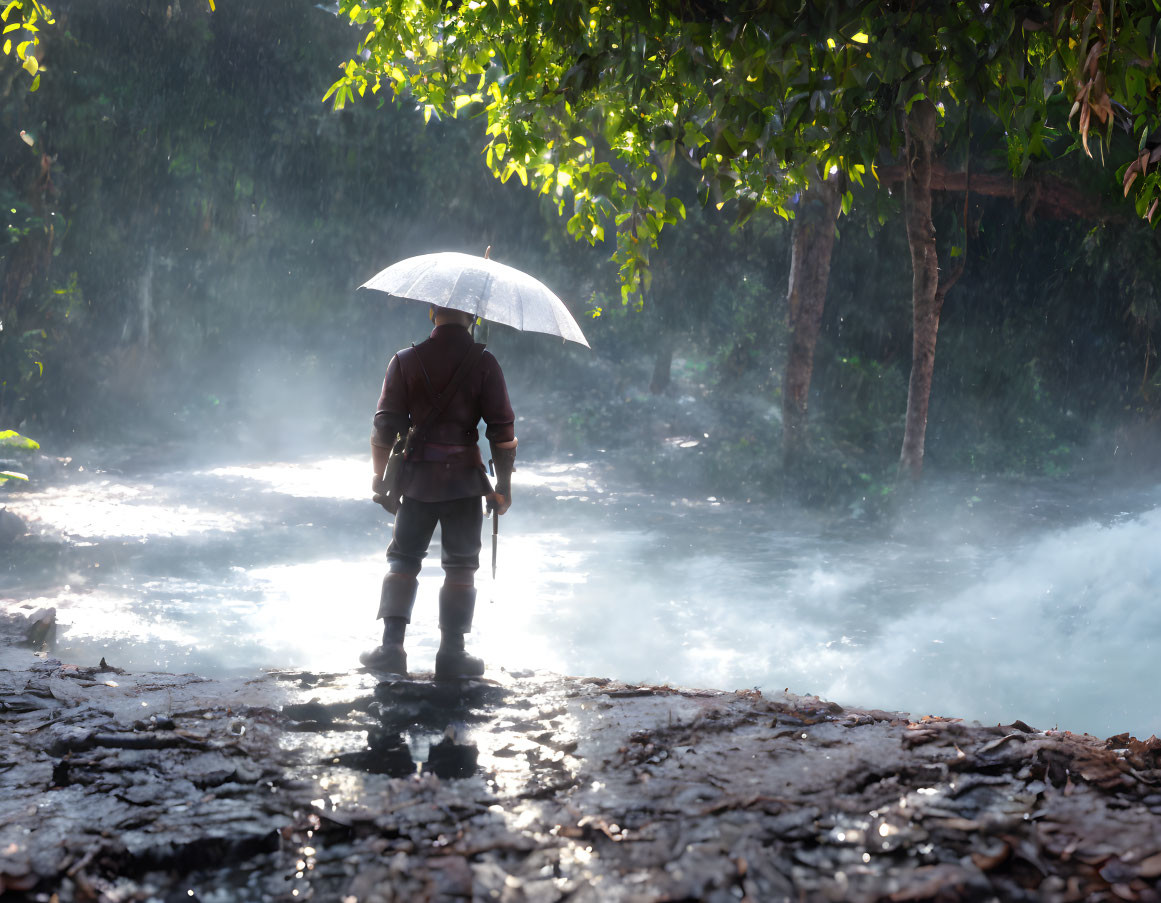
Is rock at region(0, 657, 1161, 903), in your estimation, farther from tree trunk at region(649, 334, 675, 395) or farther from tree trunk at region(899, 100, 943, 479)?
tree trunk at region(649, 334, 675, 395)

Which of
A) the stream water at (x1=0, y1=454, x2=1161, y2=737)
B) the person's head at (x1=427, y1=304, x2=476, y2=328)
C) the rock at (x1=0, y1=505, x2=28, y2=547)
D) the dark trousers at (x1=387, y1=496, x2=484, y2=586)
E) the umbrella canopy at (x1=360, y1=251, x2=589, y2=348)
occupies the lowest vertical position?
the stream water at (x1=0, y1=454, x2=1161, y2=737)

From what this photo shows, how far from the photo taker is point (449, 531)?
5.32 meters

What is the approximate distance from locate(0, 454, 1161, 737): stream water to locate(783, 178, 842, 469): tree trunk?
75.8 inches

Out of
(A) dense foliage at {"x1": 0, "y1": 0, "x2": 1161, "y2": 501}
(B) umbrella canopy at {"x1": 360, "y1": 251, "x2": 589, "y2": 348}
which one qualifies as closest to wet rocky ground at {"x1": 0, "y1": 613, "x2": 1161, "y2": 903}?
(B) umbrella canopy at {"x1": 360, "y1": 251, "x2": 589, "y2": 348}

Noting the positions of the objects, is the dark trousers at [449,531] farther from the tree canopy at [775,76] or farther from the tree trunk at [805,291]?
the tree trunk at [805,291]

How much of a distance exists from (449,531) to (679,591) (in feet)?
18.1

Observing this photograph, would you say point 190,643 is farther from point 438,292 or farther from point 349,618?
point 438,292

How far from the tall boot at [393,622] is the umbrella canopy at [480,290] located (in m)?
1.54

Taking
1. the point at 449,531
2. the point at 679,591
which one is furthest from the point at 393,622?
the point at 679,591

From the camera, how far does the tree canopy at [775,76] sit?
3586 mm

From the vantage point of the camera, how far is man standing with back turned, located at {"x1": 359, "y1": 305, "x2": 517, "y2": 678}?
516cm

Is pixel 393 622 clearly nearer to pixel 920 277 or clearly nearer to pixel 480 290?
pixel 480 290

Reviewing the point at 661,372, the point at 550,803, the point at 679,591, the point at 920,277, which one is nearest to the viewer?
the point at 550,803

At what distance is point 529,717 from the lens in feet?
14.9
